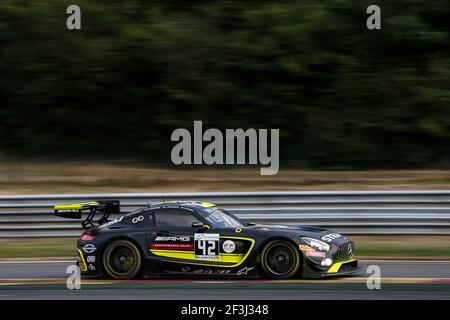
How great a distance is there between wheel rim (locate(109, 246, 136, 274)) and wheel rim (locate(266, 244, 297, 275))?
6.20 feet

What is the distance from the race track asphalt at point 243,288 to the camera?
8.43m

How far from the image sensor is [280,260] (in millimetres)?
9680

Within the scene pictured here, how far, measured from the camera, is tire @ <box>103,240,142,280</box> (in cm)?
1018

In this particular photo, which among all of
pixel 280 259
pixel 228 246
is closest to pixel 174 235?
pixel 228 246

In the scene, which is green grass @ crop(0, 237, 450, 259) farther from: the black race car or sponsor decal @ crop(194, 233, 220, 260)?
sponsor decal @ crop(194, 233, 220, 260)

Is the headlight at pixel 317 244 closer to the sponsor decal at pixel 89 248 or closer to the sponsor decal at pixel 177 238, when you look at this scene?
the sponsor decal at pixel 177 238

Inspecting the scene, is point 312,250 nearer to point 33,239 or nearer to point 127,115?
point 33,239

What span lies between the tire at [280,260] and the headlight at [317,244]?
20cm

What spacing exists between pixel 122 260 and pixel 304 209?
4.71m

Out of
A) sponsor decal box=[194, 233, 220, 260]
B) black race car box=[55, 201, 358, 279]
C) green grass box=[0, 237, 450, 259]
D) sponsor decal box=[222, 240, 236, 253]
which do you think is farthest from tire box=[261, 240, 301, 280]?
green grass box=[0, 237, 450, 259]

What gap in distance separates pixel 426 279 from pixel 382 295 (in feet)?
5.42

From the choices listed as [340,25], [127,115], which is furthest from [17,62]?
[340,25]

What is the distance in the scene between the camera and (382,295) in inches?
329

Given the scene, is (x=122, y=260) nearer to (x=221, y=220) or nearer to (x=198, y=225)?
(x=198, y=225)
